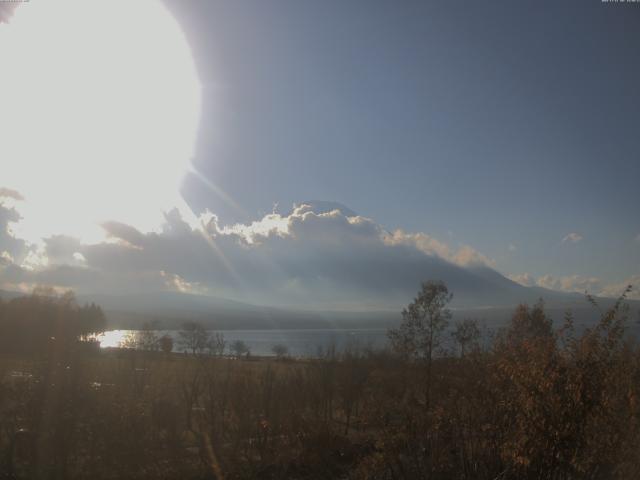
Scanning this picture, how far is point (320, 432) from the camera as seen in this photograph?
14.5 m

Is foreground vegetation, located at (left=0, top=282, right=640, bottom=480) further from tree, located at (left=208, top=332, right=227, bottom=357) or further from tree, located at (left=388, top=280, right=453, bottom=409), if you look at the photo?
tree, located at (left=208, top=332, right=227, bottom=357)

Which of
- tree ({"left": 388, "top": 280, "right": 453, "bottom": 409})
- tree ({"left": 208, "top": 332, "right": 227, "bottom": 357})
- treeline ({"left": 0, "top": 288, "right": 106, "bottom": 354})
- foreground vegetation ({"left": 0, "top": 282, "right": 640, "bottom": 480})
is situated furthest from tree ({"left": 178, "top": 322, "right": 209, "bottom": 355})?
foreground vegetation ({"left": 0, "top": 282, "right": 640, "bottom": 480})

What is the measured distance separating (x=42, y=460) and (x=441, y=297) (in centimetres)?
1812

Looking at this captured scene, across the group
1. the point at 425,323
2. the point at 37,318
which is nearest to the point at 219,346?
the point at 425,323

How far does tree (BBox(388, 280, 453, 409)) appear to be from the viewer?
2323cm

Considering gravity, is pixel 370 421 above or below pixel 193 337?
below

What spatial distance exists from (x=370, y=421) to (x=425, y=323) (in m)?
15.0

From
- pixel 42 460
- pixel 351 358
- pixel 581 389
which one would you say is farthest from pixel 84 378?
pixel 351 358

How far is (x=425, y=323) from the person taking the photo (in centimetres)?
2447

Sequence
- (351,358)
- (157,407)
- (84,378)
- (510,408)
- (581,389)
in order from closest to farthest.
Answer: (581,389), (510,408), (84,378), (157,407), (351,358)

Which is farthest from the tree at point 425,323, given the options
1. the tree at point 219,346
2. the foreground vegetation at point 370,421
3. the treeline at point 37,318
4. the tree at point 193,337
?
the tree at point 193,337

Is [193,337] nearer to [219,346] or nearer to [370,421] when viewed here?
[219,346]

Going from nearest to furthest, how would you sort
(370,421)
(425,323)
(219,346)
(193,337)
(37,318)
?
(370,421) → (425,323) → (219,346) → (37,318) → (193,337)

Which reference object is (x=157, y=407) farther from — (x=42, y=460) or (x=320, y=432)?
(x=320, y=432)
